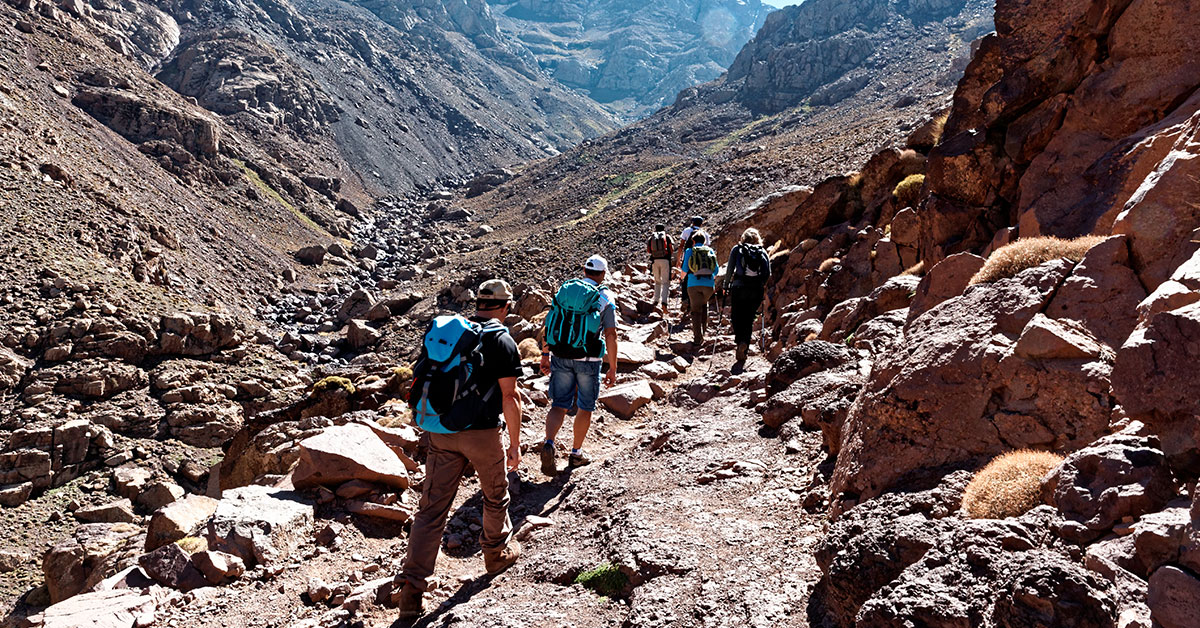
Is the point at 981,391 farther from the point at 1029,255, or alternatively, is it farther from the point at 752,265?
the point at 752,265

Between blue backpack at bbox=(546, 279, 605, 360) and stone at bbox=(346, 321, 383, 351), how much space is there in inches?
1073

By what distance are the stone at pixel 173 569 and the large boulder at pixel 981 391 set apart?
17.3 feet

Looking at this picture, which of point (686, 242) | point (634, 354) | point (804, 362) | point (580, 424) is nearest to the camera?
point (580, 424)

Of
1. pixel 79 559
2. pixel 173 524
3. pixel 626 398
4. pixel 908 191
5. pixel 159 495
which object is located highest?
pixel 908 191

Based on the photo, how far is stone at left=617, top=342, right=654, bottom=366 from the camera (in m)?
12.4

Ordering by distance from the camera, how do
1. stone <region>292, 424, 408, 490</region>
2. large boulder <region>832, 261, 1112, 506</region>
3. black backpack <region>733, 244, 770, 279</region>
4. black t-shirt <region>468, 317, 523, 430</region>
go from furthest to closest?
black backpack <region>733, 244, 770, 279</region>, stone <region>292, 424, 408, 490</region>, black t-shirt <region>468, 317, 523, 430</region>, large boulder <region>832, 261, 1112, 506</region>

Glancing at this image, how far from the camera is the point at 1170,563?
266cm

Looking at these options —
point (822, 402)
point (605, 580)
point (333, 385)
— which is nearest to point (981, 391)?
point (822, 402)

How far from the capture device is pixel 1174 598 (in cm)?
253

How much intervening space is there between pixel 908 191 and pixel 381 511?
1166 cm

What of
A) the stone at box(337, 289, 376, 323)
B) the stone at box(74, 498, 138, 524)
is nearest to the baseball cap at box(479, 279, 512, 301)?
the stone at box(74, 498, 138, 524)

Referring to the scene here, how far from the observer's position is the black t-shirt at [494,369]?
4.93 m

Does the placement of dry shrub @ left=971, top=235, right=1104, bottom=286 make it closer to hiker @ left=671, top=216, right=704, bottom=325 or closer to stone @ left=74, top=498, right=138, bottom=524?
hiker @ left=671, top=216, right=704, bottom=325

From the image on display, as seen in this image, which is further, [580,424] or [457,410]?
[580,424]
